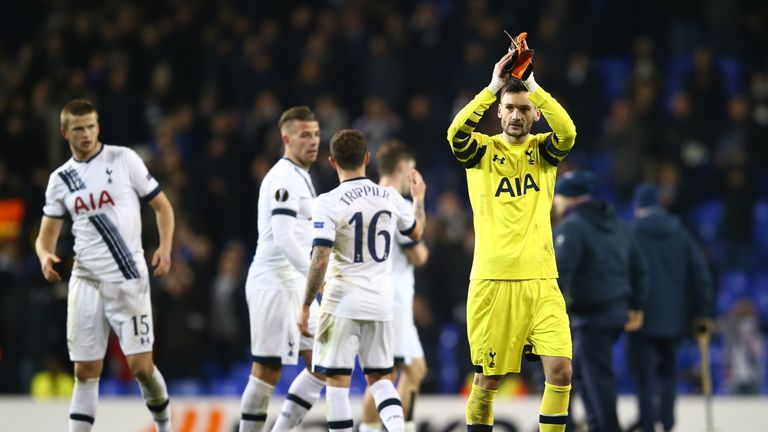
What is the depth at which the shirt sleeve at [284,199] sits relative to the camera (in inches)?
335

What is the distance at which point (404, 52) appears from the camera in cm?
1781

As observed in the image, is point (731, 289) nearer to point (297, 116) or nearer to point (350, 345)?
point (297, 116)

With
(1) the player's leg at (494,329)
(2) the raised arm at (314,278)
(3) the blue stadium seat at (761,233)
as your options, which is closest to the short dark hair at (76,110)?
(2) the raised arm at (314,278)

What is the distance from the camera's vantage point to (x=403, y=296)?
9.73 meters

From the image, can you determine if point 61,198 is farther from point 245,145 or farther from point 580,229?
point 245,145

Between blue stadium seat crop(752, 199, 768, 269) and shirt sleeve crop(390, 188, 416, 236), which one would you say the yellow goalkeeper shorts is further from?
blue stadium seat crop(752, 199, 768, 269)

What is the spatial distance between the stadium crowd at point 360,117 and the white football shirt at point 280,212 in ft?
19.5

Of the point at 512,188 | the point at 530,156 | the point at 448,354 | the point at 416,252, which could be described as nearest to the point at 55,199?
the point at 416,252

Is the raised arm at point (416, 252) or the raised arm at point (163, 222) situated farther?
the raised arm at point (416, 252)

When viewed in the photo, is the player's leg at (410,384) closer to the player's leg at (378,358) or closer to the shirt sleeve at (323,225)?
the player's leg at (378,358)

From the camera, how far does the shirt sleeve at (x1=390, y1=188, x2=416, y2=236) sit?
8188mm

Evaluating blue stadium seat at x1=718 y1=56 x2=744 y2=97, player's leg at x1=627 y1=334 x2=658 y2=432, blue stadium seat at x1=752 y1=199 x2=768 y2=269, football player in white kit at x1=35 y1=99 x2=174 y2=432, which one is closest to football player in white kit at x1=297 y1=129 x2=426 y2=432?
football player in white kit at x1=35 y1=99 x2=174 y2=432

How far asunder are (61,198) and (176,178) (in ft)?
24.6

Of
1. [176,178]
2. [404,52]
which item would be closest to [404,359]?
[176,178]
